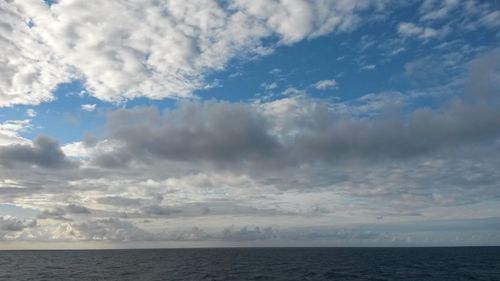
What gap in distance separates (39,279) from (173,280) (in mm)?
35759

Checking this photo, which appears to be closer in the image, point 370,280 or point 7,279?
point 370,280

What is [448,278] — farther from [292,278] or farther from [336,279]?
[292,278]

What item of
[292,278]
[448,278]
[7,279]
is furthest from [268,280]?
[7,279]

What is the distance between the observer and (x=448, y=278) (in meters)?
103

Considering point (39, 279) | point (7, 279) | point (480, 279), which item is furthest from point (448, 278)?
point (7, 279)

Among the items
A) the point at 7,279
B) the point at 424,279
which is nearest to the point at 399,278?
the point at 424,279

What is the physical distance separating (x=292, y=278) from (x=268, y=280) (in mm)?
8536

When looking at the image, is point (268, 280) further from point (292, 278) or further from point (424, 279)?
point (424, 279)

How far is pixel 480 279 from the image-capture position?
10206 cm

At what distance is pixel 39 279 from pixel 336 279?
7736 cm

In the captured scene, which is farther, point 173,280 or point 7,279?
point 7,279

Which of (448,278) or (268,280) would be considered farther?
(448,278)

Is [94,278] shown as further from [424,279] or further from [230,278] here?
[424,279]

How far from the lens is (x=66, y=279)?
99.9 meters
